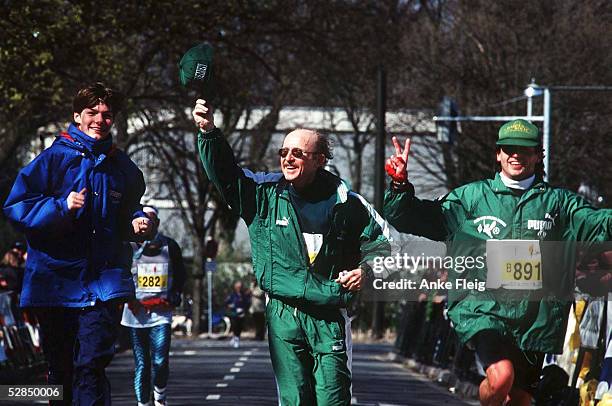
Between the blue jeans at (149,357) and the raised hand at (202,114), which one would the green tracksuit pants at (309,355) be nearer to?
the raised hand at (202,114)

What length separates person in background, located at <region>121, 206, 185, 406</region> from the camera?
14.2 metres

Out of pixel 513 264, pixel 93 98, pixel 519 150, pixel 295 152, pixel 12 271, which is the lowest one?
pixel 12 271

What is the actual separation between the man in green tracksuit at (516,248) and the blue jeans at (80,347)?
1.88 m

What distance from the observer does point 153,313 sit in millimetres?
14547

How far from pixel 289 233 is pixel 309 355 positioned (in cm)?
65

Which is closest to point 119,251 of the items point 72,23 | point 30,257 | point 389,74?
point 30,257

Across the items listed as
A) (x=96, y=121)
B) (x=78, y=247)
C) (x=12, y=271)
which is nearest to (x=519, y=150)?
(x=96, y=121)

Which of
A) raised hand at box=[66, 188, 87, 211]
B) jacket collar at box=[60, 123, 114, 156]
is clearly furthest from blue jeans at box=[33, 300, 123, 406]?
jacket collar at box=[60, 123, 114, 156]

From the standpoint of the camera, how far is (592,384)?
1321 cm

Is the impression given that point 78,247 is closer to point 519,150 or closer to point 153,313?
point 519,150

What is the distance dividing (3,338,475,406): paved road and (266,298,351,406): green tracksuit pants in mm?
7119

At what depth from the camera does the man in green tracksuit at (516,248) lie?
32.3ft

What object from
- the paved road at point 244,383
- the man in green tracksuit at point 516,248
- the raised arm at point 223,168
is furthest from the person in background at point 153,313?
the raised arm at point 223,168

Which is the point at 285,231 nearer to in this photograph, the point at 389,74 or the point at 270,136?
the point at 389,74
